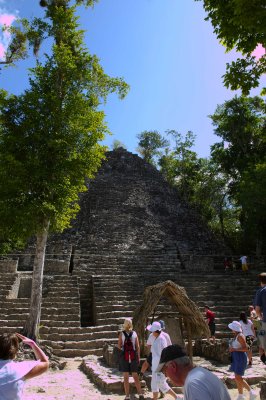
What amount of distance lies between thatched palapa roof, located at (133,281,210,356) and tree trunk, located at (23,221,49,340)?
3.04 m

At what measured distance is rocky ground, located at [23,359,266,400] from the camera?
5836 millimetres

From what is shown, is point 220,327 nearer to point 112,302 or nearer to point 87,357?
point 112,302

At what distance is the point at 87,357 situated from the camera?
913cm

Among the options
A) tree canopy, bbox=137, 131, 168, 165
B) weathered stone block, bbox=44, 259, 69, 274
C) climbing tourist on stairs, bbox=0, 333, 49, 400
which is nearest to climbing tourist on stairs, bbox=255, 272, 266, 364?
climbing tourist on stairs, bbox=0, 333, 49, 400

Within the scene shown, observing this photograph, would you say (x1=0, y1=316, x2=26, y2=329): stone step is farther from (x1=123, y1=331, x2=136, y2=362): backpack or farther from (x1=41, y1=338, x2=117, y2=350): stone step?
(x1=123, y1=331, x2=136, y2=362): backpack

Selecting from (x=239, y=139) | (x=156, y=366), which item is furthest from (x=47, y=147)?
(x=239, y=139)

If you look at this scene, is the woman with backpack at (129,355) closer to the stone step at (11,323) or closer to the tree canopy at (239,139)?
the stone step at (11,323)

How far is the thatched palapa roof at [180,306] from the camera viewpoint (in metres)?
7.89

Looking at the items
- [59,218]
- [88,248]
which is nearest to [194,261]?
[88,248]

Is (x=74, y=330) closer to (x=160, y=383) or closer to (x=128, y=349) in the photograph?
(x=128, y=349)

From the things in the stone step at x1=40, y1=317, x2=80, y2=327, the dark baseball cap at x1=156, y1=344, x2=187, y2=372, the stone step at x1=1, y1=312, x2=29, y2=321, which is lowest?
the dark baseball cap at x1=156, y1=344, x2=187, y2=372

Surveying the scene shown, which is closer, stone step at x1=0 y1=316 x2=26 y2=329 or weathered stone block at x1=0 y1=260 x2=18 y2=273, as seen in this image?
stone step at x1=0 y1=316 x2=26 y2=329

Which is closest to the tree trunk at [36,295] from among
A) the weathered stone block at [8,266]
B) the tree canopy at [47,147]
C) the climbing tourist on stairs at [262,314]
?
the tree canopy at [47,147]

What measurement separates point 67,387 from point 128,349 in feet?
5.11
